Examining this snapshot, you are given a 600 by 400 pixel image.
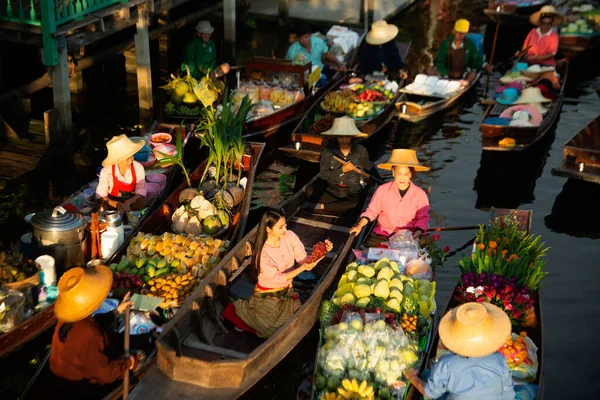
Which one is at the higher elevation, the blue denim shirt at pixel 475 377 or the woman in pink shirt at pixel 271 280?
the blue denim shirt at pixel 475 377

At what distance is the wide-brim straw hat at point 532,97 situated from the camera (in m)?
13.6

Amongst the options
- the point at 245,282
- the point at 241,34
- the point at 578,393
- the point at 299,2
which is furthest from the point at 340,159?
the point at 299,2

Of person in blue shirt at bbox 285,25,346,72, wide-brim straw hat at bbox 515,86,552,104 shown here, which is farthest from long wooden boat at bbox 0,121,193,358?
wide-brim straw hat at bbox 515,86,552,104

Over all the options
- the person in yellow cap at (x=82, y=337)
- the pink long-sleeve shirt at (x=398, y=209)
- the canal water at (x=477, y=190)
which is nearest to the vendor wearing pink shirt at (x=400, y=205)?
the pink long-sleeve shirt at (x=398, y=209)

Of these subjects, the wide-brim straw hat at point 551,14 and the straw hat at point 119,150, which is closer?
the straw hat at point 119,150

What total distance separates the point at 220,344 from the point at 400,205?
2800 mm

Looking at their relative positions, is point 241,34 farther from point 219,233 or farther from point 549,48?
point 219,233

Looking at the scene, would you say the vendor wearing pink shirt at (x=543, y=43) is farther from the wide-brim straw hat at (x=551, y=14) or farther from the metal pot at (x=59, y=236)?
the metal pot at (x=59, y=236)

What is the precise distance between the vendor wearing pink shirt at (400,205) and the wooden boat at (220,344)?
56 cm

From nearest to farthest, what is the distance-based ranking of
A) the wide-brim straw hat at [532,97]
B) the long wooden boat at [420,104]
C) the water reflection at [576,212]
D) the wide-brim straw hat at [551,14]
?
the water reflection at [576,212] < the wide-brim straw hat at [532,97] < the long wooden boat at [420,104] < the wide-brim straw hat at [551,14]

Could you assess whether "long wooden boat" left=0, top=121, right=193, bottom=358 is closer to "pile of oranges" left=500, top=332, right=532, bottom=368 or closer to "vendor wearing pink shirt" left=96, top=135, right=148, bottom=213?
"vendor wearing pink shirt" left=96, top=135, right=148, bottom=213

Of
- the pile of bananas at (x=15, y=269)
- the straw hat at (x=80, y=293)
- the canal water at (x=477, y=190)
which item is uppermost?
the straw hat at (x=80, y=293)

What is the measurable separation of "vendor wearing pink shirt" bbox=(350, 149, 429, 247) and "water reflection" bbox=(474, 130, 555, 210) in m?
3.39

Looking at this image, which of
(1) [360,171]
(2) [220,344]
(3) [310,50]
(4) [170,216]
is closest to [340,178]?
(1) [360,171]
